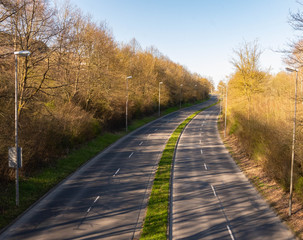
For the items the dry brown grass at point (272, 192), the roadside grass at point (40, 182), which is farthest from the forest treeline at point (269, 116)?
the roadside grass at point (40, 182)

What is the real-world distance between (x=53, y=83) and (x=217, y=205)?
62.4 feet

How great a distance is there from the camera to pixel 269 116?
22.2 meters

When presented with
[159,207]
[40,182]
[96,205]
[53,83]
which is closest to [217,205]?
[159,207]

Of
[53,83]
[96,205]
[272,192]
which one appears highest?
[53,83]

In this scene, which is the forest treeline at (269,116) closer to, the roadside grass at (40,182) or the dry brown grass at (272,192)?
the dry brown grass at (272,192)

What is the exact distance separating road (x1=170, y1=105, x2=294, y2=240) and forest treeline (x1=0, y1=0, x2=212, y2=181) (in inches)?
390

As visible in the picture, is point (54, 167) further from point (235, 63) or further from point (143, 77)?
point (143, 77)

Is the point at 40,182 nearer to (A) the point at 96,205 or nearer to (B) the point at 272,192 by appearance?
(A) the point at 96,205

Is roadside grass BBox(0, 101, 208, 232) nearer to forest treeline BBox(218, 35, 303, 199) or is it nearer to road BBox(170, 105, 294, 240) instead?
road BBox(170, 105, 294, 240)

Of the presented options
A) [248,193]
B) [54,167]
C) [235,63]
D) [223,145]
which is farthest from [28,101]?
[235,63]

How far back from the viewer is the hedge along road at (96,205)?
1122 cm

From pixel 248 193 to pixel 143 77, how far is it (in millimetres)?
40059

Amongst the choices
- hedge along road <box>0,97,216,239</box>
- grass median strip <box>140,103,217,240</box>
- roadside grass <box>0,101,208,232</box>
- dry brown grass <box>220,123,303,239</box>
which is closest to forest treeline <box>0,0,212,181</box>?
roadside grass <box>0,101,208,232</box>

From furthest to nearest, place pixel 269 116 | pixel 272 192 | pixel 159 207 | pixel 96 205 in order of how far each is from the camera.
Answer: pixel 269 116, pixel 272 192, pixel 96 205, pixel 159 207
